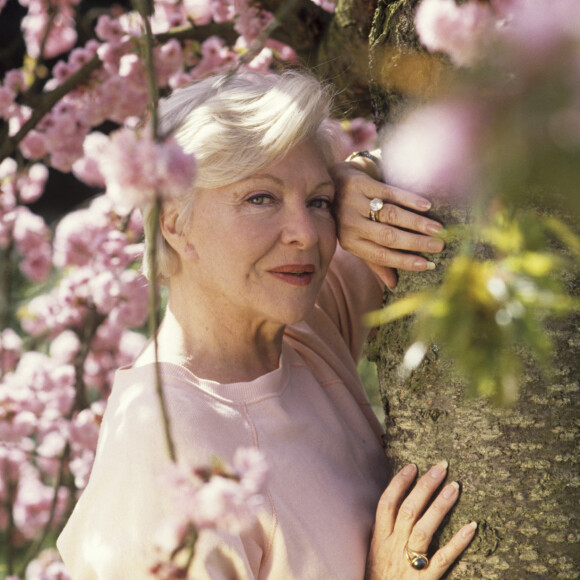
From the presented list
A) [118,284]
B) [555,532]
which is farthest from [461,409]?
[118,284]

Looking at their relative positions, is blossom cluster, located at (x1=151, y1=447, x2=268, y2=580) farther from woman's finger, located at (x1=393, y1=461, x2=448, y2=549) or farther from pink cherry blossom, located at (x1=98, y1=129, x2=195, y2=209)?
woman's finger, located at (x1=393, y1=461, x2=448, y2=549)

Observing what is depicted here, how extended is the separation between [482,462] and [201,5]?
209 centimetres

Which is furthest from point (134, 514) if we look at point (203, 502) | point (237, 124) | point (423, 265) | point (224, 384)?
point (237, 124)

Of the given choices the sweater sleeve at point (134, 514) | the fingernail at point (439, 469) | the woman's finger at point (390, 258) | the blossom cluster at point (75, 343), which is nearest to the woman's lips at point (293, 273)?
the woman's finger at point (390, 258)

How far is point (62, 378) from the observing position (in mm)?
3207

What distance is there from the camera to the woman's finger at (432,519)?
5.01 feet

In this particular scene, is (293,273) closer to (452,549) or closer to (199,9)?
(452,549)

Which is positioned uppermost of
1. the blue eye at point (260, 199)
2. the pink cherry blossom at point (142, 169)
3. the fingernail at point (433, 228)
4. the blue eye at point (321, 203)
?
the pink cherry blossom at point (142, 169)

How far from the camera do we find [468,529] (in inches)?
59.2

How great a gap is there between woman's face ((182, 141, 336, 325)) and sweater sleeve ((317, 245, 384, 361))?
37 cm

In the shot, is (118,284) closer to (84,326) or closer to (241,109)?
(84,326)

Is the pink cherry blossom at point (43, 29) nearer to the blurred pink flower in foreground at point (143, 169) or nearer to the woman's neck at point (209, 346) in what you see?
the woman's neck at point (209, 346)

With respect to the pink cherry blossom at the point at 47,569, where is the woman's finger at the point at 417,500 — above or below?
above

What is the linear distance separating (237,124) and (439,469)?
0.85 metres
